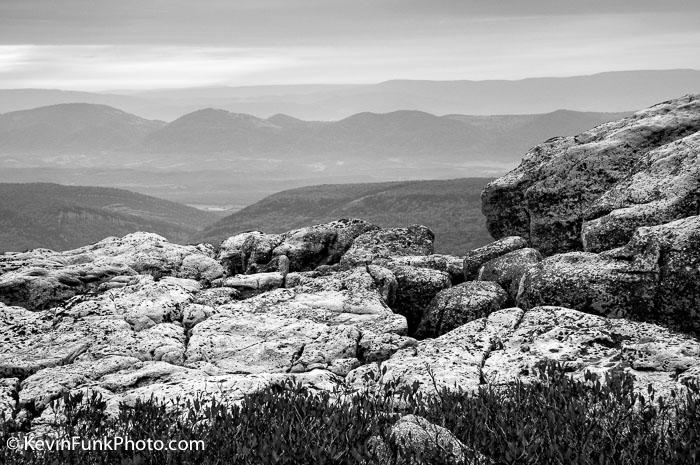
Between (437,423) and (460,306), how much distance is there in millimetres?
10025

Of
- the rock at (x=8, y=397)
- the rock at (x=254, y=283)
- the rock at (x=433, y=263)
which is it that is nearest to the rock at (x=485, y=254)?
the rock at (x=433, y=263)

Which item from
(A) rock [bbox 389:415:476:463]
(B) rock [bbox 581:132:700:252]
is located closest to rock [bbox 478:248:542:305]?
(B) rock [bbox 581:132:700:252]

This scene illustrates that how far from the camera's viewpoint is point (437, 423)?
11.1 meters

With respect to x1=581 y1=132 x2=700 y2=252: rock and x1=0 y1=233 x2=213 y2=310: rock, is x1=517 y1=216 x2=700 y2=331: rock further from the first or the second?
x1=0 y1=233 x2=213 y2=310: rock

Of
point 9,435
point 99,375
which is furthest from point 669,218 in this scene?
→ point 9,435

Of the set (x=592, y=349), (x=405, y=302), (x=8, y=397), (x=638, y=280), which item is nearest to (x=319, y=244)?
(x=405, y=302)

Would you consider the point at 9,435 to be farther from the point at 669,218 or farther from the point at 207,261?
the point at 669,218

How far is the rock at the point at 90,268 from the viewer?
25062 mm

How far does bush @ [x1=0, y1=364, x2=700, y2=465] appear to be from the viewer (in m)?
9.27

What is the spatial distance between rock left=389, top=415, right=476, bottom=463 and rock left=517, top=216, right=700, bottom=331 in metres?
9.83

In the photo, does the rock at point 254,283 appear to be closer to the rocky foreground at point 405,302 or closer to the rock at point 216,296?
the rocky foreground at point 405,302

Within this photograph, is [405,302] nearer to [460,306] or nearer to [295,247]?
[460,306]

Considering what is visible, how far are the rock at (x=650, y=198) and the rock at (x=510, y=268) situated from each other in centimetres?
188

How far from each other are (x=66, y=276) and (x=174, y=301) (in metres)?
6.40
